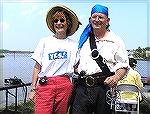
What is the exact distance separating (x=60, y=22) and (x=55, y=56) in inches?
13.3

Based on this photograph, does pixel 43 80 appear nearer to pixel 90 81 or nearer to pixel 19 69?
pixel 90 81

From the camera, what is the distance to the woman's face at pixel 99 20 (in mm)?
2906

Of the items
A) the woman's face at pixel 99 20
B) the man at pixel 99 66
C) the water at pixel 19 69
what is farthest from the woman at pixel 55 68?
the water at pixel 19 69

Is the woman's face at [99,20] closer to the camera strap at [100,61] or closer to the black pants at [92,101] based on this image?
the camera strap at [100,61]

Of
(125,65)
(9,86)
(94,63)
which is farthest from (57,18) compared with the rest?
(9,86)

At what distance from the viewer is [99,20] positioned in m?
2.90

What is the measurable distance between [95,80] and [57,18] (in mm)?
715

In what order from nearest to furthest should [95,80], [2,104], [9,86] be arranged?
[95,80] < [9,86] < [2,104]

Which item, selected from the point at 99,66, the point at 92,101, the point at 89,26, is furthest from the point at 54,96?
the point at 89,26

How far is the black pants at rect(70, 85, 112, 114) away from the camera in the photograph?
9.64ft

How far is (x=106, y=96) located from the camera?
296 centimetres

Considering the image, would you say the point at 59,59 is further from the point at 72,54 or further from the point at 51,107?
the point at 51,107

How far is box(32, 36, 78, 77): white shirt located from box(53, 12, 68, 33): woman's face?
0.10m

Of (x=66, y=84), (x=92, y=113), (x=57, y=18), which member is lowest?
(x=92, y=113)
